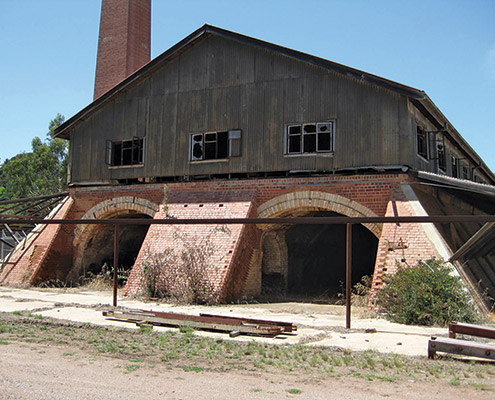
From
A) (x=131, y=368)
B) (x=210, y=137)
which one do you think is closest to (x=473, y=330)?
(x=131, y=368)

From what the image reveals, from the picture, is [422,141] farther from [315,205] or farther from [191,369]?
[191,369]

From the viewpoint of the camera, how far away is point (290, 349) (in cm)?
739

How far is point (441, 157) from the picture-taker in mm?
18375

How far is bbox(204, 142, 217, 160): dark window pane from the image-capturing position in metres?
16.9

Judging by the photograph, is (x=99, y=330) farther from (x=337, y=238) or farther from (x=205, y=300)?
(x=337, y=238)

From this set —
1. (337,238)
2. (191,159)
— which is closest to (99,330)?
(191,159)

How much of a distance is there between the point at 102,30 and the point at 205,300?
813 inches

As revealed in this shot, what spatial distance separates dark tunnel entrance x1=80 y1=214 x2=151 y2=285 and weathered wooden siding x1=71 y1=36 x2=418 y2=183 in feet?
7.15

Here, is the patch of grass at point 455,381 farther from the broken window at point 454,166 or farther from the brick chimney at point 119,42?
the brick chimney at point 119,42

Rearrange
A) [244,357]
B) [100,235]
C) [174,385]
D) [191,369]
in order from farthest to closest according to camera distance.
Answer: [100,235] → [244,357] → [191,369] → [174,385]

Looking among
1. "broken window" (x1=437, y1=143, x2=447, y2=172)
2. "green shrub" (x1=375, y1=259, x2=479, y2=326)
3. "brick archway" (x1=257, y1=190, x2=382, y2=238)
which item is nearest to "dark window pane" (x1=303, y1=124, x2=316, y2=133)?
"brick archway" (x1=257, y1=190, x2=382, y2=238)

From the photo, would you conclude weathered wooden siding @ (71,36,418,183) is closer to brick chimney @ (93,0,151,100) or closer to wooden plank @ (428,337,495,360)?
wooden plank @ (428,337,495,360)

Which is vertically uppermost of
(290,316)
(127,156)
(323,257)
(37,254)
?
(127,156)

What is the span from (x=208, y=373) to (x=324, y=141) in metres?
10.5
